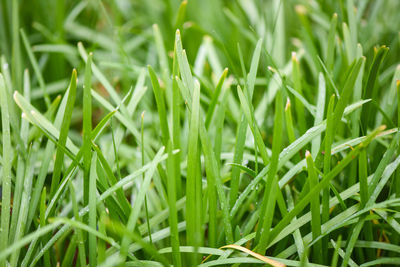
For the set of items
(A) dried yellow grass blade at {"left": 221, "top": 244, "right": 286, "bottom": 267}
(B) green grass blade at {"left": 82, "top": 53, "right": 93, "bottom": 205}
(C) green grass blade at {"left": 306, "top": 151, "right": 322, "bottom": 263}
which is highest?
(B) green grass blade at {"left": 82, "top": 53, "right": 93, "bottom": 205}

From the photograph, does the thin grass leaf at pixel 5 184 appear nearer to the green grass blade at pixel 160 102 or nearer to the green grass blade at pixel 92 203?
the green grass blade at pixel 92 203

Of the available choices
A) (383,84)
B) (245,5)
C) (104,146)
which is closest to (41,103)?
(104,146)

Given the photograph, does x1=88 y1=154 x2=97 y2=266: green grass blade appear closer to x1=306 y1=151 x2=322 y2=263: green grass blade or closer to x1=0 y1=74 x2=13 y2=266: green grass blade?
x1=0 y1=74 x2=13 y2=266: green grass blade

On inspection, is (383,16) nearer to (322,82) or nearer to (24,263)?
(322,82)

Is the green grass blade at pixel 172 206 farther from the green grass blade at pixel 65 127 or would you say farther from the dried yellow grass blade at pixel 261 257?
the green grass blade at pixel 65 127

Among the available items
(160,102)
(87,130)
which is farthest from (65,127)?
(160,102)

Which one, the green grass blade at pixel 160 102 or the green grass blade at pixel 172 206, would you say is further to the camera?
the green grass blade at pixel 160 102

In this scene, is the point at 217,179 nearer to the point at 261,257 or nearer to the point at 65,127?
the point at 261,257

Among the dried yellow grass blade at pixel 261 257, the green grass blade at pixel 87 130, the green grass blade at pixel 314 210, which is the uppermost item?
the green grass blade at pixel 87 130

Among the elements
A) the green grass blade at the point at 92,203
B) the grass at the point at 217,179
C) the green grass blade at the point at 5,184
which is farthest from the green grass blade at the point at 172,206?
the green grass blade at the point at 5,184

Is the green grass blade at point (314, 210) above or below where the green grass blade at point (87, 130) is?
below

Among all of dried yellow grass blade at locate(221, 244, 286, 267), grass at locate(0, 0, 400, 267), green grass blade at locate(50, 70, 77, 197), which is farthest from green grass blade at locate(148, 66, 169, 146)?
dried yellow grass blade at locate(221, 244, 286, 267)
